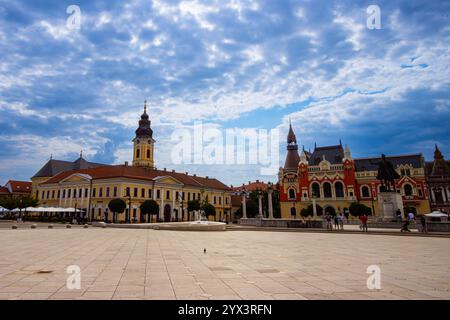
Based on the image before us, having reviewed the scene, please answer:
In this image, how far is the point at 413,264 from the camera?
9.65m

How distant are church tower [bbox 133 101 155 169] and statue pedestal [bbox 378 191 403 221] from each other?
58978 millimetres

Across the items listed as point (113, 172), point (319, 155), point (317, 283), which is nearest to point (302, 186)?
point (319, 155)

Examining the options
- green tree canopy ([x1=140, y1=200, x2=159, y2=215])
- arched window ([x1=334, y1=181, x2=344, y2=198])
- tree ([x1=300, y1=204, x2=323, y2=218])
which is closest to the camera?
green tree canopy ([x1=140, y1=200, x2=159, y2=215])

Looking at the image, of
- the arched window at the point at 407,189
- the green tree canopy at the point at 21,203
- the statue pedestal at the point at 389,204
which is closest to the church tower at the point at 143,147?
the green tree canopy at the point at 21,203

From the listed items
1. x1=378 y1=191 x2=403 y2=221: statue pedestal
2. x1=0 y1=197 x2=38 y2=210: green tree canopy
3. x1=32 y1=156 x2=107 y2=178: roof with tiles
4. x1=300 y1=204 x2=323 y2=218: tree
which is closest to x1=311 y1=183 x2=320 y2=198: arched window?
x1=300 y1=204 x2=323 y2=218: tree

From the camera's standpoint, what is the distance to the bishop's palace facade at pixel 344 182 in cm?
6794

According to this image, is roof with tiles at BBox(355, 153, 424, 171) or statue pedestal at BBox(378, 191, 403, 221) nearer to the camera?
statue pedestal at BBox(378, 191, 403, 221)

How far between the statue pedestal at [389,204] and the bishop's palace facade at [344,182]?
28945 mm

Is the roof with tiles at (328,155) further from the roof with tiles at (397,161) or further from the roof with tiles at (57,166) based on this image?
the roof with tiles at (57,166)

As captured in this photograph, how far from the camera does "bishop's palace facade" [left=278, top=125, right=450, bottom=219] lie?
223ft

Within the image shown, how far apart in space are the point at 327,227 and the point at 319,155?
53.0 m

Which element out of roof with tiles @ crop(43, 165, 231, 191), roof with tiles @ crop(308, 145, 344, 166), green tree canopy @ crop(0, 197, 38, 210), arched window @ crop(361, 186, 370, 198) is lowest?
green tree canopy @ crop(0, 197, 38, 210)

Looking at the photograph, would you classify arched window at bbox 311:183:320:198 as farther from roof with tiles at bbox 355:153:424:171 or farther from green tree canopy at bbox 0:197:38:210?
green tree canopy at bbox 0:197:38:210
